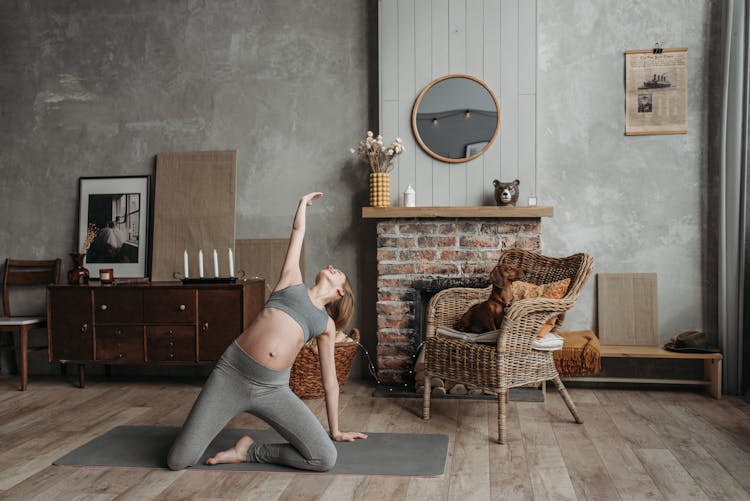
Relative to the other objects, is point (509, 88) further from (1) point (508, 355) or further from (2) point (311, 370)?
(2) point (311, 370)

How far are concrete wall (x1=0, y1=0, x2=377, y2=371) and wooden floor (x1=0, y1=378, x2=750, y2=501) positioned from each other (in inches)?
50.1

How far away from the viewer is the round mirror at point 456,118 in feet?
14.7

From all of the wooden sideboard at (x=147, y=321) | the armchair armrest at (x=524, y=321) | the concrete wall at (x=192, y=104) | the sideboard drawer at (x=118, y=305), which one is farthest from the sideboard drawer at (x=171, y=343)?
the armchair armrest at (x=524, y=321)

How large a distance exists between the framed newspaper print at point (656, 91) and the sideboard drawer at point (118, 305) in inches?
145

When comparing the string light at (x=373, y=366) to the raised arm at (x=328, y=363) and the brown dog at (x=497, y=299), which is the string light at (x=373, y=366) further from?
the raised arm at (x=328, y=363)

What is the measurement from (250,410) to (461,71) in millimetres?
2833

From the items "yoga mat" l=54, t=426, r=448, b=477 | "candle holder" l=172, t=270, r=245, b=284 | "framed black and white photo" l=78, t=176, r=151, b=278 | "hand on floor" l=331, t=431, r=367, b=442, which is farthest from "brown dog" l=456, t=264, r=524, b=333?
"framed black and white photo" l=78, t=176, r=151, b=278

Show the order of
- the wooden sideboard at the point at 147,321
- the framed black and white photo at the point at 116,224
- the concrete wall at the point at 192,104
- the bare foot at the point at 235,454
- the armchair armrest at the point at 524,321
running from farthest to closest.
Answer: the framed black and white photo at the point at 116,224
the concrete wall at the point at 192,104
the wooden sideboard at the point at 147,321
the armchair armrest at the point at 524,321
the bare foot at the point at 235,454

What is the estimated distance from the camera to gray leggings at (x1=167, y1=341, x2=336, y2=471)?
9.12 feet

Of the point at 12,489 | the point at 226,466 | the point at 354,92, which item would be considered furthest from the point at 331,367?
the point at 354,92

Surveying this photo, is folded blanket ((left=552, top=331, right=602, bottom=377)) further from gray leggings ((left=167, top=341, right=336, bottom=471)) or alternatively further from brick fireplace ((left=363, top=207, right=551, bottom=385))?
gray leggings ((left=167, top=341, right=336, bottom=471))

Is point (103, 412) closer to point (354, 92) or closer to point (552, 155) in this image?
point (354, 92)

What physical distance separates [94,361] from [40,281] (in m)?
0.98

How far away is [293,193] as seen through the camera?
16.1ft
